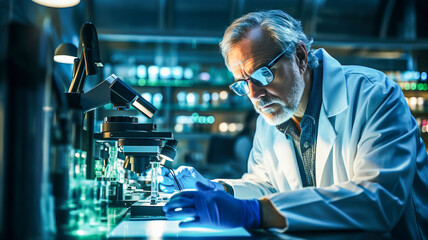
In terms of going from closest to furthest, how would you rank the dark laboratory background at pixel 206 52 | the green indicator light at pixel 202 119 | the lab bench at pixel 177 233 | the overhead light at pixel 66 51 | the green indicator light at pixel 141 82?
the lab bench at pixel 177 233
the overhead light at pixel 66 51
the dark laboratory background at pixel 206 52
the green indicator light at pixel 141 82
the green indicator light at pixel 202 119

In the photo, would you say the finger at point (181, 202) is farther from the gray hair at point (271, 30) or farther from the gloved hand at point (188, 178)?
the gray hair at point (271, 30)

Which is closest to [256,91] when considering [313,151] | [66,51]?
[313,151]

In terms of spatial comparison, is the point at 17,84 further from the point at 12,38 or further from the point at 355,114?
the point at 355,114

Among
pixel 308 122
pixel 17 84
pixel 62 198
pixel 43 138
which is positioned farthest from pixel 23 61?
pixel 308 122

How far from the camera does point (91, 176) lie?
1345 mm

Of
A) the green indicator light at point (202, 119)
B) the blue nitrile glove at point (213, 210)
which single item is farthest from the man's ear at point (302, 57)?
the green indicator light at point (202, 119)

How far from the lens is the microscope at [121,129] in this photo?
1215 mm

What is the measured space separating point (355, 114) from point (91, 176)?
1.03 metres

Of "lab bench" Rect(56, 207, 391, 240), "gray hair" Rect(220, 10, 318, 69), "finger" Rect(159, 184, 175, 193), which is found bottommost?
"lab bench" Rect(56, 207, 391, 240)

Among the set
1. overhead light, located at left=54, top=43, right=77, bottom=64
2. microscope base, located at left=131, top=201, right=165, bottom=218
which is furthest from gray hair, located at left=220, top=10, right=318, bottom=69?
microscope base, located at left=131, top=201, right=165, bottom=218

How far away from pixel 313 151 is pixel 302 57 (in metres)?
0.44

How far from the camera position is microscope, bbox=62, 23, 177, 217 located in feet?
3.99

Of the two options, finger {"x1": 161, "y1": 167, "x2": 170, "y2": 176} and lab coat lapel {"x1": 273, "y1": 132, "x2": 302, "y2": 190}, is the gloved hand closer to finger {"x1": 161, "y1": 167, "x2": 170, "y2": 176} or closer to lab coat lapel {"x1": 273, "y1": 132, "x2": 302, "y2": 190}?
A: finger {"x1": 161, "y1": 167, "x2": 170, "y2": 176}

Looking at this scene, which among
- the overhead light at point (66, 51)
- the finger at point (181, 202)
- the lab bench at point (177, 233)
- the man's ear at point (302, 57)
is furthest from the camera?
the man's ear at point (302, 57)
